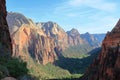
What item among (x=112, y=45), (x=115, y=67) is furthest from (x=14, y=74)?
(x=112, y=45)

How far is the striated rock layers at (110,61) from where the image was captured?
10283 centimetres

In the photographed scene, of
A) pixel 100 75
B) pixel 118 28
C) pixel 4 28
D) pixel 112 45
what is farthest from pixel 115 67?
A: pixel 4 28

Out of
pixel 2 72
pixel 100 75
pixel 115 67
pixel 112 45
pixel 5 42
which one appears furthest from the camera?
pixel 112 45

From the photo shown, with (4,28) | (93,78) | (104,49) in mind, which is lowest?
(93,78)

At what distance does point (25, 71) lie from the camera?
3734 centimetres

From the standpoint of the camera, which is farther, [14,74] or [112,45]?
[112,45]

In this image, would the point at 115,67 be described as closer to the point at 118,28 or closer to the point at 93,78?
the point at 93,78

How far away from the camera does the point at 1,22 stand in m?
53.0

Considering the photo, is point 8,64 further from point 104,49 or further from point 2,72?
point 104,49

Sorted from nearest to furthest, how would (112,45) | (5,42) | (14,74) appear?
1. (14,74)
2. (5,42)
3. (112,45)

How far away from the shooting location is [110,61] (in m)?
113

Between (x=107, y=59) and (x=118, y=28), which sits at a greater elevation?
(x=118, y=28)

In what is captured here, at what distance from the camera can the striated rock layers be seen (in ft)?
337

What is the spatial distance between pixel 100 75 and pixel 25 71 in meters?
78.7
